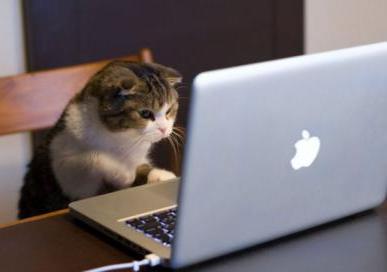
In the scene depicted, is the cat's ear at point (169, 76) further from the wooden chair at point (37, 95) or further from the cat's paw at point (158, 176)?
the wooden chair at point (37, 95)

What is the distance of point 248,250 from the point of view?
1.04 m

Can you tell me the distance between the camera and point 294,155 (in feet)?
3.28

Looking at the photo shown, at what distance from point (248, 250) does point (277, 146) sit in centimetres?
17

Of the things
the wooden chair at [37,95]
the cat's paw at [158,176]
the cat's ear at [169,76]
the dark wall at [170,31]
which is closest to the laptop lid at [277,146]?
the cat's paw at [158,176]

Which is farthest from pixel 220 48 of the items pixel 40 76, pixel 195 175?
pixel 195 175

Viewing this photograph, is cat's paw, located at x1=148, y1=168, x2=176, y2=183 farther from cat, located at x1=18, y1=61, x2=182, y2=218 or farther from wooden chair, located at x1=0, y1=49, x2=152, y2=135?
wooden chair, located at x1=0, y1=49, x2=152, y2=135

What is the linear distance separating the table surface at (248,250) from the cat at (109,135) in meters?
0.27

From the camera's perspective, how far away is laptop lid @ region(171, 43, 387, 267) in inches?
35.4

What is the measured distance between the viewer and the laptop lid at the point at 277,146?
90cm

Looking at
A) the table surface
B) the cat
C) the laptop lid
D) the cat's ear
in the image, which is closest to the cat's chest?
the cat

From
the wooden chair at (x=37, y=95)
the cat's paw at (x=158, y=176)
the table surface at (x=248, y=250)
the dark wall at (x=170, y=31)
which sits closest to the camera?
the table surface at (x=248, y=250)

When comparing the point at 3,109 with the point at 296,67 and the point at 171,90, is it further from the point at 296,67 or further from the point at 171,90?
the point at 296,67

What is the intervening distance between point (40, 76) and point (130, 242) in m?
0.71

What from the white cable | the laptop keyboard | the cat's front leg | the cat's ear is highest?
the cat's ear
